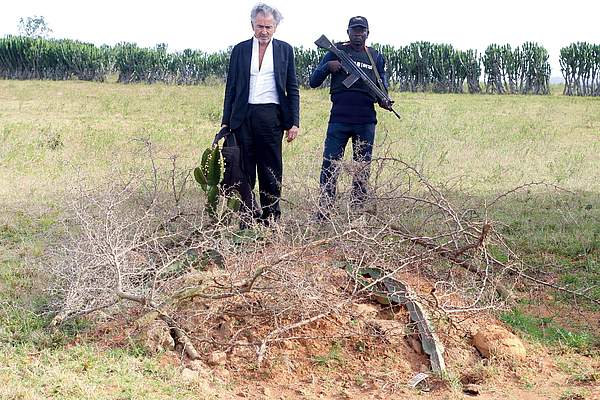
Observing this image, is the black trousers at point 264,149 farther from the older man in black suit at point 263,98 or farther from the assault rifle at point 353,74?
the assault rifle at point 353,74

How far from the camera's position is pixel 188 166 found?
9.33 m

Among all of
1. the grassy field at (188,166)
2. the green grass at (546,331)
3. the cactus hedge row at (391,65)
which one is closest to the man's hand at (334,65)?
the grassy field at (188,166)

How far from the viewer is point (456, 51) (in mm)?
29453

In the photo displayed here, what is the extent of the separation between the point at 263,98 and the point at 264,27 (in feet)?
1.62

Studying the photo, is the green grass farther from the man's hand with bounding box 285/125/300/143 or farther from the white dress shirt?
the white dress shirt

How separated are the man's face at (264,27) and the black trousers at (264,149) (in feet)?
1.54

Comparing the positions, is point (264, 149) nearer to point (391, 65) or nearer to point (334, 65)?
point (334, 65)

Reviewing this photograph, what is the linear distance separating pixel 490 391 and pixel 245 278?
4.49ft

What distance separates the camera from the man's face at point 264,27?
502 centimetres

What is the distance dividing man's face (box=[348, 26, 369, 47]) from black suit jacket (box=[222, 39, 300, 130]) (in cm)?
76

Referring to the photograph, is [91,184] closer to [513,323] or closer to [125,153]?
[125,153]

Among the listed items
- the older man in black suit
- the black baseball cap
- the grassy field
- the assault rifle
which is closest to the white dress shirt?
the older man in black suit

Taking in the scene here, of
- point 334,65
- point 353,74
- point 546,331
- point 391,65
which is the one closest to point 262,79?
point 334,65

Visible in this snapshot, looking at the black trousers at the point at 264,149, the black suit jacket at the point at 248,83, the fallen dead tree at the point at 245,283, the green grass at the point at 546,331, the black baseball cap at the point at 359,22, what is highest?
the black baseball cap at the point at 359,22
